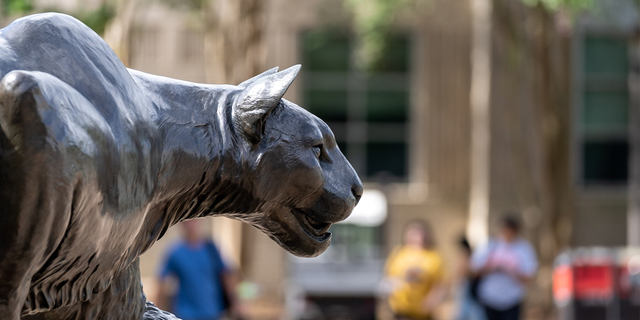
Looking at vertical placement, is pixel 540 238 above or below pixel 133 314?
below

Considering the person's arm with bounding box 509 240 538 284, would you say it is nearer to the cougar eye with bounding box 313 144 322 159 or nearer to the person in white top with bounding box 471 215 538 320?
the person in white top with bounding box 471 215 538 320

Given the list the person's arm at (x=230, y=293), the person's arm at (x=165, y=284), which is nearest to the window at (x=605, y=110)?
the person's arm at (x=230, y=293)

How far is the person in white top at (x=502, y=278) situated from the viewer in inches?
327

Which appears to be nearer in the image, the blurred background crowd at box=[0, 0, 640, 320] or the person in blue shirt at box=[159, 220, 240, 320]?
the person in blue shirt at box=[159, 220, 240, 320]

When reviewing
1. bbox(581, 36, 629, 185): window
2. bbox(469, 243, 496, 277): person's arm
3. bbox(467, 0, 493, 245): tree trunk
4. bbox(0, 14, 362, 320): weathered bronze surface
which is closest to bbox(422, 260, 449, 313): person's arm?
bbox(469, 243, 496, 277): person's arm

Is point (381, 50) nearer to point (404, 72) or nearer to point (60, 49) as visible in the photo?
point (404, 72)

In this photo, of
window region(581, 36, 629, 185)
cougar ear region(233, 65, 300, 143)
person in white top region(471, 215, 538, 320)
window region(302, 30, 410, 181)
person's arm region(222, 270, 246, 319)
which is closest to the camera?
cougar ear region(233, 65, 300, 143)

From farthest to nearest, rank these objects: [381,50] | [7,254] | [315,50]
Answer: [315,50], [381,50], [7,254]

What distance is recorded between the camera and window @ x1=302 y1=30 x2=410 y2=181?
15492 millimetres

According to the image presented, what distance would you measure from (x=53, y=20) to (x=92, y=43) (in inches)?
2.3

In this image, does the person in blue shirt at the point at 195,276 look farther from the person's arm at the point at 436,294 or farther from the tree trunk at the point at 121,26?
the tree trunk at the point at 121,26

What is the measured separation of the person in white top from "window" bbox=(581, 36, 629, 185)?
26.2 ft

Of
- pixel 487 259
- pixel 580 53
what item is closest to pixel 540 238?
pixel 580 53

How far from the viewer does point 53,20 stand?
1.25 meters
